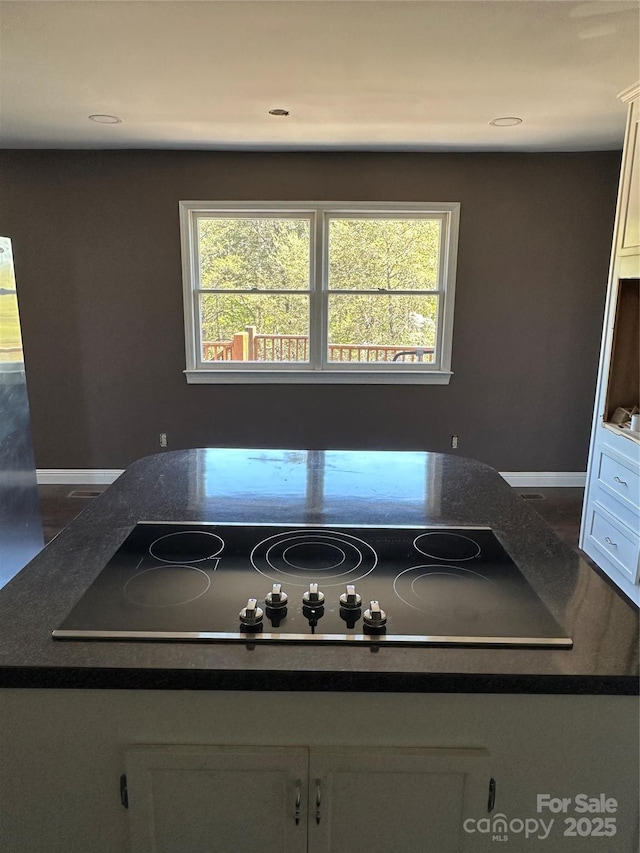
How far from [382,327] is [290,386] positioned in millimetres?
856

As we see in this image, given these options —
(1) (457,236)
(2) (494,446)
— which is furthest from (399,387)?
(1) (457,236)

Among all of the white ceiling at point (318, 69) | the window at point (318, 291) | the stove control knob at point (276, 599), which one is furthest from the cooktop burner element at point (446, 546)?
the window at point (318, 291)

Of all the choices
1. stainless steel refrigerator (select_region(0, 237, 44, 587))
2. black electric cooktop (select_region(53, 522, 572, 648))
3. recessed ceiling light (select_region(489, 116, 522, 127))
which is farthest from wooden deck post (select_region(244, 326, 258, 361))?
black electric cooktop (select_region(53, 522, 572, 648))

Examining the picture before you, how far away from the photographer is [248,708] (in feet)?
3.23

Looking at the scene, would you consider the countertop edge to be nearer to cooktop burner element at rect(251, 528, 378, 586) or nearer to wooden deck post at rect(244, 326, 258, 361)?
cooktop burner element at rect(251, 528, 378, 586)

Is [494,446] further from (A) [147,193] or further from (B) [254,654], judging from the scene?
(B) [254,654]

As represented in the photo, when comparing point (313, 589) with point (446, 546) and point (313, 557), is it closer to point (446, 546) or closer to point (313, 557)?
point (313, 557)

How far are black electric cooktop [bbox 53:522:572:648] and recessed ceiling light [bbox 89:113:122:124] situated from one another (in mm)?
2641

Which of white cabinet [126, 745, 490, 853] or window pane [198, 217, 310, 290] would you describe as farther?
window pane [198, 217, 310, 290]

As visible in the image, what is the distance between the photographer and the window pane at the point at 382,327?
4262 millimetres

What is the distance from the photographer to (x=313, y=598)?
112cm

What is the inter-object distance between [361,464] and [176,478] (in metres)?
0.68

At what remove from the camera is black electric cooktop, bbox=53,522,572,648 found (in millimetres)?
1044

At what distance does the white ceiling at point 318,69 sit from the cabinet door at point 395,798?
213 centimetres
